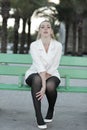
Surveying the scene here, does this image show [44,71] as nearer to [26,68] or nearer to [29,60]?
[26,68]

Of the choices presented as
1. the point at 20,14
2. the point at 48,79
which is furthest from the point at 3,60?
the point at 20,14

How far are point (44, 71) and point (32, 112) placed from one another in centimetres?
144

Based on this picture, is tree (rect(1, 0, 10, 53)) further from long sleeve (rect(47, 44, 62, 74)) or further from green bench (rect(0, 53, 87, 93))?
long sleeve (rect(47, 44, 62, 74))

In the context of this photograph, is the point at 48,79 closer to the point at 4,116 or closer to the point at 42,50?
the point at 42,50

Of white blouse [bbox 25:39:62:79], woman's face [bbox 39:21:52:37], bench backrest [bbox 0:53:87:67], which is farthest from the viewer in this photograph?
bench backrest [bbox 0:53:87:67]

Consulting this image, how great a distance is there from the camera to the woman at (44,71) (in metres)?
5.78

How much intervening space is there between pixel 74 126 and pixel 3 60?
5.72 ft

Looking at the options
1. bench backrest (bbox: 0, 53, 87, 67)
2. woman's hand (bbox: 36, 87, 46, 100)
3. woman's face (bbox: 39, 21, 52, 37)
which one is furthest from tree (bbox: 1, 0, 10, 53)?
woman's hand (bbox: 36, 87, 46, 100)

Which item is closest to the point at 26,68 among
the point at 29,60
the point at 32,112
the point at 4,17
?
the point at 29,60

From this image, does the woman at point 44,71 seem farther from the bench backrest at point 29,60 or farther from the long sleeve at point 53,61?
the bench backrest at point 29,60

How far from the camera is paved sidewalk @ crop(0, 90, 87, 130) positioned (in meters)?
6.14

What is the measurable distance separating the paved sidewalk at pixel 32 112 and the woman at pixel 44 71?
0.28 meters

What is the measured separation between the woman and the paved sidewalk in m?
0.28

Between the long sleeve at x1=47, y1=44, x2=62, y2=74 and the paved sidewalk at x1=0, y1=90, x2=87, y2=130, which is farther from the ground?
the long sleeve at x1=47, y1=44, x2=62, y2=74
